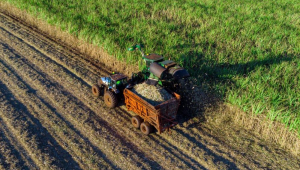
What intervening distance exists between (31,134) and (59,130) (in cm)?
57

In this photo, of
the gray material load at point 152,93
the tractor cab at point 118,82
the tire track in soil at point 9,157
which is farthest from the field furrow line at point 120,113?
the tire track in soil at point 9,157

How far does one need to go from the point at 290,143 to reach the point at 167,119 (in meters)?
2.71

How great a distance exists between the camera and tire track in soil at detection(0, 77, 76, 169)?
492 cm

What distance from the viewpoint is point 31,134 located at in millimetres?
5516

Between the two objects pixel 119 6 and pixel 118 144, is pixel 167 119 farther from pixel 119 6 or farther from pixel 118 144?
pixel 119 6

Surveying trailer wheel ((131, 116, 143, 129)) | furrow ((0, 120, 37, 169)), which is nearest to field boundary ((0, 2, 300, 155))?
trailer wheel ((131, 116, 143, 129))

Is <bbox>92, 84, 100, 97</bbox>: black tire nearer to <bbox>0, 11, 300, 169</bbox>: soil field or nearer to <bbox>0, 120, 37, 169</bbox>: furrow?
<bbox>0, 11, 300, 169</bbox>: soil field

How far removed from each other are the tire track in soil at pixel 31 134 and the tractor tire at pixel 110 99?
1618 mm

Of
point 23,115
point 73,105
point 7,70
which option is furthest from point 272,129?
point 7,70

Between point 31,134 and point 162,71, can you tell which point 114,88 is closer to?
point 162,71

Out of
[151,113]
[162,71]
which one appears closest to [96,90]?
[151,113]

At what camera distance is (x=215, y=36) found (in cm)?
973

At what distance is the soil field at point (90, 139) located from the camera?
5.02 m

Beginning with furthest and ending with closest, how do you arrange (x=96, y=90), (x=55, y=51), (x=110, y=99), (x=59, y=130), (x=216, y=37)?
(x=216, y=37), (x=55, y=51), (x=96, y=90), (x=110, y=99), (x=59, y=130)
